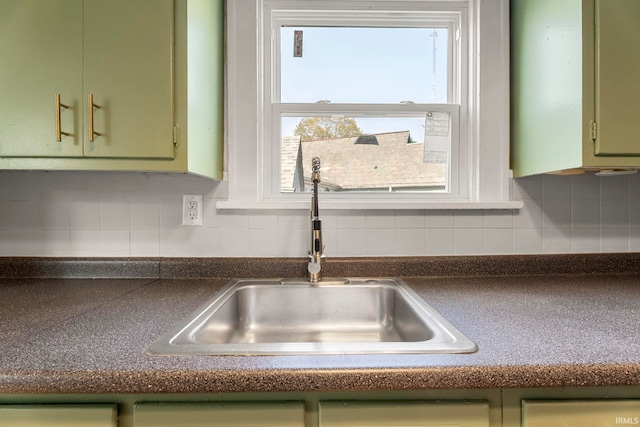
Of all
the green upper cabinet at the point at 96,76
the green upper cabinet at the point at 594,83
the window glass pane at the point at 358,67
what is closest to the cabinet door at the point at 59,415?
the green upper cabinet at the point at 96,76

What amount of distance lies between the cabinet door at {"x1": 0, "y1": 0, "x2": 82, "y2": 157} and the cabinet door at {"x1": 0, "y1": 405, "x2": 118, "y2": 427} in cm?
67

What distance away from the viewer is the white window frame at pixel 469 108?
133 centimetres

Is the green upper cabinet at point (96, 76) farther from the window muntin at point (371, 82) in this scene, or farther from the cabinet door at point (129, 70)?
the window muntin at point (371, 82)

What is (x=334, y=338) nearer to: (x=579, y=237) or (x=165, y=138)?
(x=165, y=138)

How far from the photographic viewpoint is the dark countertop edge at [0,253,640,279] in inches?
51.1

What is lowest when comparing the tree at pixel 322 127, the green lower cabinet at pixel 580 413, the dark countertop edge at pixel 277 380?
the green lower cabinet at pixel 580 413

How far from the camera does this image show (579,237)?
1.37m

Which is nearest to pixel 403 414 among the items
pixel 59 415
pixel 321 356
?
pixel 321 356

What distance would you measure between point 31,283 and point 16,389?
0.80m

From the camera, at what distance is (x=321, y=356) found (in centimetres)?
64

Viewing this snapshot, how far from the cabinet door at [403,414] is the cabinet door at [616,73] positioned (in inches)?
33.7

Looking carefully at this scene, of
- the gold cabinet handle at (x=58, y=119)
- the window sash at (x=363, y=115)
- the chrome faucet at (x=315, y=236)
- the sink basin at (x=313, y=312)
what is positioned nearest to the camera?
the gold cabinet handle at (x=58, y=119)

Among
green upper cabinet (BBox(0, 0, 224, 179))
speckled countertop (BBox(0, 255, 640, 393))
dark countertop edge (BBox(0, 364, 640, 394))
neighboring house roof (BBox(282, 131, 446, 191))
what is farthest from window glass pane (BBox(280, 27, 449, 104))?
dark countertop edge (BBox(0, 364, 640, 394))

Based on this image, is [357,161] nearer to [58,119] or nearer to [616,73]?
[616,73]
